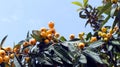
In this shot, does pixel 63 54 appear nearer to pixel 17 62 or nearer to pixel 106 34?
pixel 17 62

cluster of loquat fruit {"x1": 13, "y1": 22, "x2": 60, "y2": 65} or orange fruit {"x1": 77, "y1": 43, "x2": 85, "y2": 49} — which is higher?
cluster of loquat fruit {"x1": 13, "y1": 22, "x2": 60, "y2": 65}

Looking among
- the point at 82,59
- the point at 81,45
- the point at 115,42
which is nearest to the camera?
the point at 82,59

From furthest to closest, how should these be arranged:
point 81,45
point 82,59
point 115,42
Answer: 1. point 115,42
2. point 81,45
3. point 82,59

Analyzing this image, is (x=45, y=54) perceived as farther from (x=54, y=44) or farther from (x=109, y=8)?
(x=109, y=8)

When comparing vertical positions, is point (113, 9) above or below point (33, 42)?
above

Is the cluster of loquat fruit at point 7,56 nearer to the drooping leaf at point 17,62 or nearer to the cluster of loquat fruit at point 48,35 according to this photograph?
the drooping leaf at point 17,62

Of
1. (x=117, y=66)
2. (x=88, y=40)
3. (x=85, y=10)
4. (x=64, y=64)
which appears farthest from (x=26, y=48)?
(x=85, y=10)

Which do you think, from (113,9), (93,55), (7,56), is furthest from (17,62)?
(113,9)

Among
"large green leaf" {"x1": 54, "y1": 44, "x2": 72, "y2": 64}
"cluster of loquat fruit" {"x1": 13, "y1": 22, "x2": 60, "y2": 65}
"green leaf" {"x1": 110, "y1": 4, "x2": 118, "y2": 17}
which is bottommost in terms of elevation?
"large green leaf" {"x1": 54, "y1": 44, "x2": 72, "y2": 64}

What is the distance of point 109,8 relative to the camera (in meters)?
3.62

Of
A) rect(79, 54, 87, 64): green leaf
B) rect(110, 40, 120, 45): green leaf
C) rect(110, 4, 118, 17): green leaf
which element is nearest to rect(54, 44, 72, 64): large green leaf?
rect(79, 54, 87, 64): green leaf

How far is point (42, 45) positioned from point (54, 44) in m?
0.12

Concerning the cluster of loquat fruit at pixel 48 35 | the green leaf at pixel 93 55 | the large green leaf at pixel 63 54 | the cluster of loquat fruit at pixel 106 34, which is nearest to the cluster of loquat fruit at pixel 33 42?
the cluster of loquat fruit at pixel 48 35

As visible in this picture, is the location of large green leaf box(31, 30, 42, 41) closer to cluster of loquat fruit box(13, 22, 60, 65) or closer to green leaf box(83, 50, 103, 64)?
cluster of loquat fruit box(13, 22, 60, 65)
